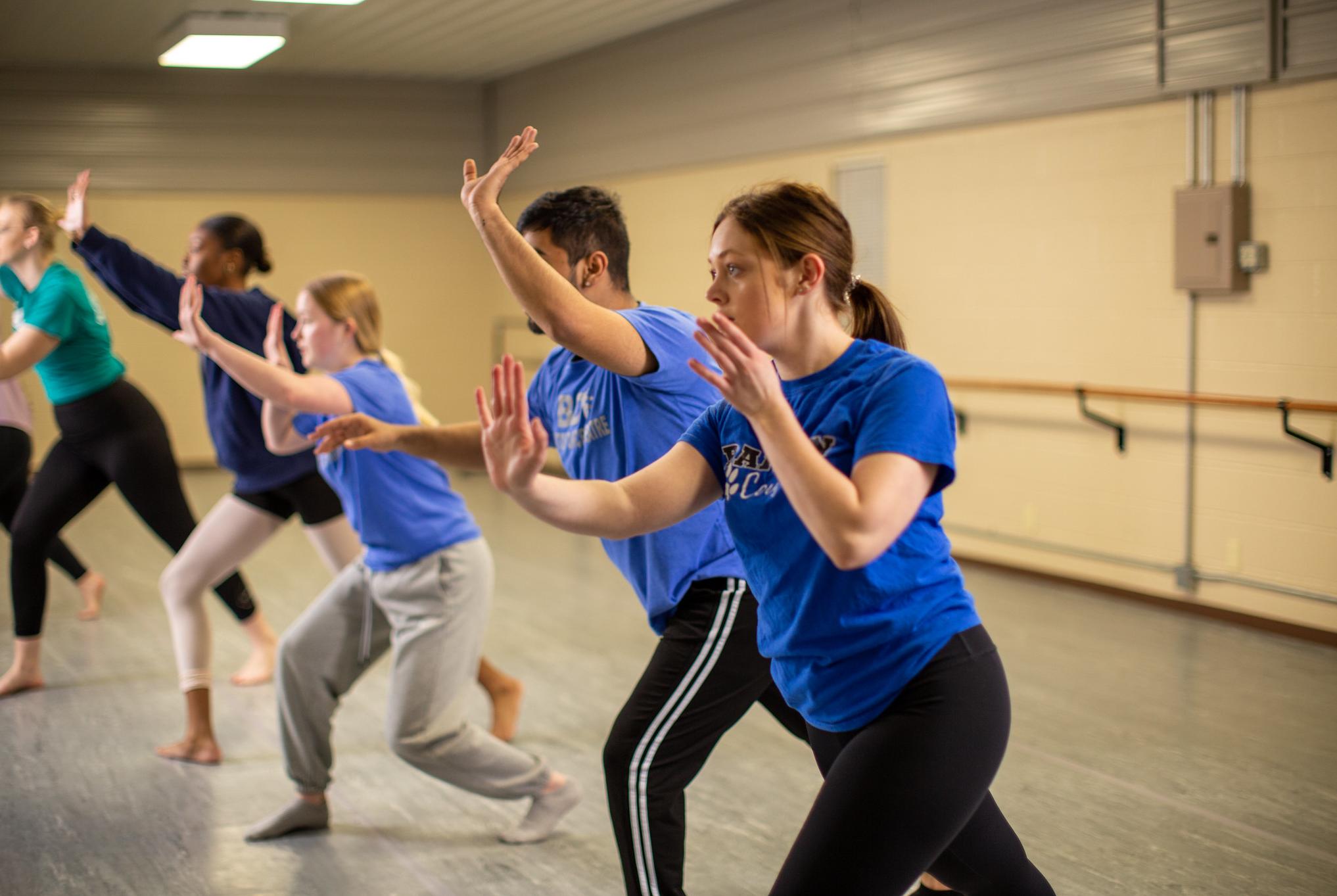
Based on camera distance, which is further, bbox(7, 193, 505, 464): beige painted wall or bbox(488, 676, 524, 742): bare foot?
bbox(7, 193, 505, 464): beige painted wall

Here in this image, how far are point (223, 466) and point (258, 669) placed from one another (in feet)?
3.27

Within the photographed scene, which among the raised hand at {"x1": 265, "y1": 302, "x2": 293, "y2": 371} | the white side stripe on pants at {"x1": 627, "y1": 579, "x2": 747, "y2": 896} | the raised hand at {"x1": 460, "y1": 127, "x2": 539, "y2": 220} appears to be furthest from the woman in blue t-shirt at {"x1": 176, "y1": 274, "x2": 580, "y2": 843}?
the raised hand at {"x1": 460, "y1": 127, "x2": 539, "y2": 220}

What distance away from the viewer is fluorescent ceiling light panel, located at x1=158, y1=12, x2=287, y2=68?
833 centimetres

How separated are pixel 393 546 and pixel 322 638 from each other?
29 cm

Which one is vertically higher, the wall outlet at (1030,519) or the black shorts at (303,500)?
the black shorts at (303,500)

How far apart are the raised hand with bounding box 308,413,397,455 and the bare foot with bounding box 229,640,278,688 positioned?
2400 millimetres

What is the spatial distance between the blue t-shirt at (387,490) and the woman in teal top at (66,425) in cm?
147

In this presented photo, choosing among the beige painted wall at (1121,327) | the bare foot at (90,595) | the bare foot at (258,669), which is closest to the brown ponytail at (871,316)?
the bare foot at (258,669)

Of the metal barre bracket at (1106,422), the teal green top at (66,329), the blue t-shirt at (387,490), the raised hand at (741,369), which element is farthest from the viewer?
the metal barre bracket at (1106,422)

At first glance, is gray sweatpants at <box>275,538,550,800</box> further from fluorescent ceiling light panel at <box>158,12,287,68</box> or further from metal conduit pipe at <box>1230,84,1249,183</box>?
fluorescent ceiling light panel at <box>158,12,287,68</box>

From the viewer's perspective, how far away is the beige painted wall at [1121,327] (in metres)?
5.06

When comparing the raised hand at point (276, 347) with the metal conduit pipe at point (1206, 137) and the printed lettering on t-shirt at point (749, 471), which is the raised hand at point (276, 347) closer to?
the printed lettering on t-shirt at point (749, 471)

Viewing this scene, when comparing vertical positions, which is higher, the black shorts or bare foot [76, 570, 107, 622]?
the black shorts

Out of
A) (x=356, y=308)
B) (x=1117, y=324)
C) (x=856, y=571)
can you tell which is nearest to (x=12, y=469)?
(x=356, y=308)
